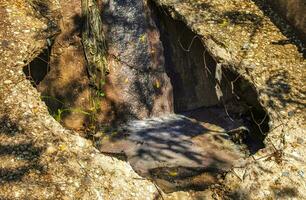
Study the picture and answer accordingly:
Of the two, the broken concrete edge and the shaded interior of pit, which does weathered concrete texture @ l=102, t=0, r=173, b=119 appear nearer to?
the shaded interior of pit

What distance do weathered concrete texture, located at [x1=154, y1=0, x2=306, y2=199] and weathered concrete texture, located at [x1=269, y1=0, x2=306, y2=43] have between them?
0.25 m

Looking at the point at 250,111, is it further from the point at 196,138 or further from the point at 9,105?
the point at 9,105

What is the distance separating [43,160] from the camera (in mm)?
5371

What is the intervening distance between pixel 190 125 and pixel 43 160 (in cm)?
313

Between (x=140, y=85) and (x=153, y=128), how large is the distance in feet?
2.74

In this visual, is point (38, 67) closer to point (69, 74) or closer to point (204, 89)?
point (69, 74)

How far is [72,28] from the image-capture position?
24.9 feet

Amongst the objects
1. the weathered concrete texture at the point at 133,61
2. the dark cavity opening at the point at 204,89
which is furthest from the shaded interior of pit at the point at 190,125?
the weathered concrete texture at the point at 133,61

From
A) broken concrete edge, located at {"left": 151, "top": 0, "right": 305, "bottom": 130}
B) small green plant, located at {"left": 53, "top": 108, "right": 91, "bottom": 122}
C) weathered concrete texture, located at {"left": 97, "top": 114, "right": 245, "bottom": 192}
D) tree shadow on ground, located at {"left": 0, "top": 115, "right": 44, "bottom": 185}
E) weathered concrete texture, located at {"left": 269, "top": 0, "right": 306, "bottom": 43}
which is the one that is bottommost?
weathered concrete texture, located at {"left": 97, "top": 114, "right": 245, "bottom": 192}

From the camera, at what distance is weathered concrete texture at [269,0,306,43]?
23.6 ft

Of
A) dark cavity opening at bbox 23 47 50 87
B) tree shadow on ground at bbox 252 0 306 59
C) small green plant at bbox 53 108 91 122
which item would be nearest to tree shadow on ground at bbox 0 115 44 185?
dark cavity opening at bbox 23 47 50 87

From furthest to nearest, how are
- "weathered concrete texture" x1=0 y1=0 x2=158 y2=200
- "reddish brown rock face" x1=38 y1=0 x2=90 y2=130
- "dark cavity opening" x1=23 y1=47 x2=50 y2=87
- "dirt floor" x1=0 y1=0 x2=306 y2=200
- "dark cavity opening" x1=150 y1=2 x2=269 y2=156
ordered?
"reddish brown rock face" x1=38 y1=0 x2=90 y2=130, "dark cavity opening" x1=150 y1=2 x2=269 y2=156, "dark cavity opening" x1=23 y1=47 x2=50 y2=87, "dirt floor" x1=0 y1=0 x2=306 y2=200, "weathered concrete texture" x1=0 y1=0 x2=158 y2=200

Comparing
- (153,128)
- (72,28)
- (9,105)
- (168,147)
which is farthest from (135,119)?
(9,105)

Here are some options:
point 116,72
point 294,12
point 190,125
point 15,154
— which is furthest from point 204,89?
point 15,154
